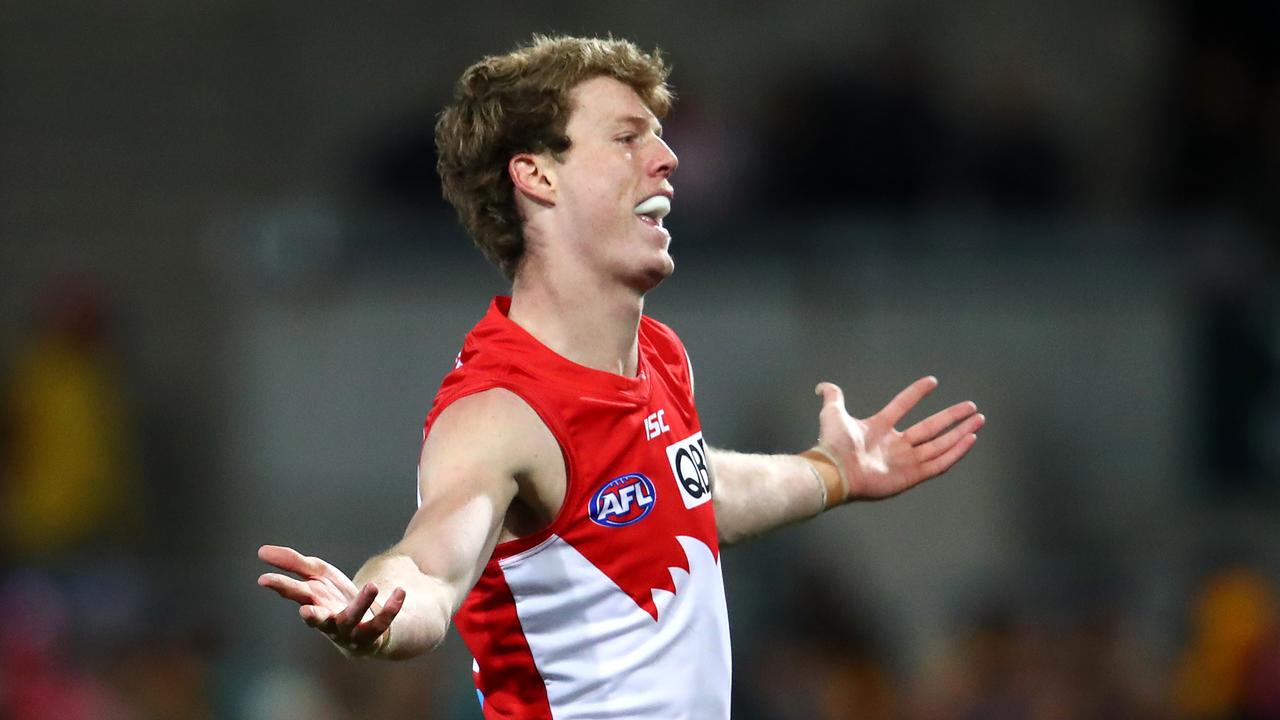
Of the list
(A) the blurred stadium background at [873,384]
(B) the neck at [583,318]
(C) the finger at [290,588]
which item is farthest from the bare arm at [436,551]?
(A) the blurred stadium background at [873,384]

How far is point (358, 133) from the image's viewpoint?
40.0 feet

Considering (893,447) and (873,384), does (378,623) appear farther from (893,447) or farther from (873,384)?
(873,384)

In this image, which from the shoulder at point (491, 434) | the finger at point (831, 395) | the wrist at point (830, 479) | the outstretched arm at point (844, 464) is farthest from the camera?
the finger at point (831, 395)

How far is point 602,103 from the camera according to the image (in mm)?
3721

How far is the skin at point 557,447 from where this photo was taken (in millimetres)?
2926

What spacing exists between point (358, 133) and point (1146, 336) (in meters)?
5.70

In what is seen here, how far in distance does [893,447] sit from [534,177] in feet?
3.89

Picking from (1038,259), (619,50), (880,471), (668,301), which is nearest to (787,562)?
(668,301)

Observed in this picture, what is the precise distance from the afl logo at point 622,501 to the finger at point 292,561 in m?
0.73

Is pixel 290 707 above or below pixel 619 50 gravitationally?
below

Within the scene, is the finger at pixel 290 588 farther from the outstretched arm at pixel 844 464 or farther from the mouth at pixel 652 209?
the outstretched arm at pixel 844 464

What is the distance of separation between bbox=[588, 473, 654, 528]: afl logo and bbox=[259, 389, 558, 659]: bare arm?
5.5 inches

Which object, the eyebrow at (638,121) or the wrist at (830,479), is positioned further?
the wrist at (830,479)

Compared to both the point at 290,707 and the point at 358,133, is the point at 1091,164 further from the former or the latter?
the point at 290,707
